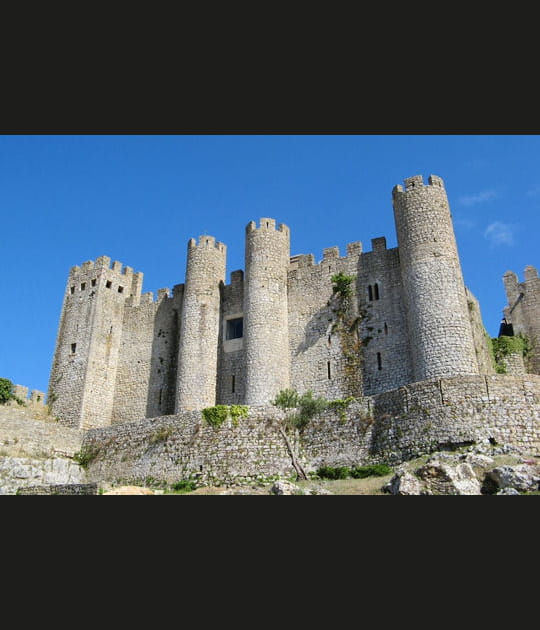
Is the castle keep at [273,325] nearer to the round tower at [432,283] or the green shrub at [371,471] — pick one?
the round tower at [432,283]

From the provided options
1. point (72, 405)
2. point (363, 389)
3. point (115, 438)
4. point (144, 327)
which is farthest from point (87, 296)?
point (363, 389)

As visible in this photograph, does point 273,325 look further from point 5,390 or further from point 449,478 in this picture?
point 449,478

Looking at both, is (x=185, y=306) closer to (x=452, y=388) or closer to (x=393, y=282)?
(x=393, y=282)

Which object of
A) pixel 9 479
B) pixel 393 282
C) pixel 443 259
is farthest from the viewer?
pixel 393 282

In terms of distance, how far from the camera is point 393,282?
102ft

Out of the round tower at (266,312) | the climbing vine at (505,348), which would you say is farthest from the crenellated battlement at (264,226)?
the climbing vine at (505,348)

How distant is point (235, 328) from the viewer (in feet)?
117

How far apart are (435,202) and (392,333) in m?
6.40

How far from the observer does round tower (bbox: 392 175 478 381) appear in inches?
1051

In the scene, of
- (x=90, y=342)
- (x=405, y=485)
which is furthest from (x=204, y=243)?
(x=405, y=485)

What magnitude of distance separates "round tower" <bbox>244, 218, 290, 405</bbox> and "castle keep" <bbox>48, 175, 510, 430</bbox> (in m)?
0.06

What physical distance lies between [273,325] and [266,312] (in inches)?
30.4

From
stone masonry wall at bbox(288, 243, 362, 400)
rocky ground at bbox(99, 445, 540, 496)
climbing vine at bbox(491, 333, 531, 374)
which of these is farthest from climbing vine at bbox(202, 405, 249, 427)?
climbing vine at bbox(491, 333, 531, 374)

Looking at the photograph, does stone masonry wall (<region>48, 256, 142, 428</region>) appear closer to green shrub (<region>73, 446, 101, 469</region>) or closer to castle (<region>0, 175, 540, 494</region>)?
castle (<region>0, 175, 540, 494</region>)
